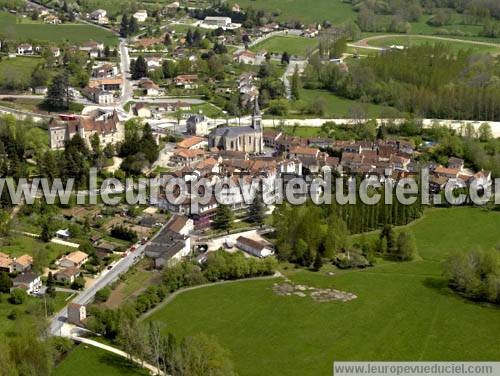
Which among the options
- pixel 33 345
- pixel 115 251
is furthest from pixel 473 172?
pixel 33 345

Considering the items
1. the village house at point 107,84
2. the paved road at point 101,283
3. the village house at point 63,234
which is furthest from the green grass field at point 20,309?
the village house at point 107,84

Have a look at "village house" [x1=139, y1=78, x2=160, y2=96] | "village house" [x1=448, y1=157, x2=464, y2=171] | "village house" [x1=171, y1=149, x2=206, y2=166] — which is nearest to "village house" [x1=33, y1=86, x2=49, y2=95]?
"village house" [x1=139, y1=78, x2=160, y2=96]

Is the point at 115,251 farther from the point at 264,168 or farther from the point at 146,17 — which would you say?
the point at 146,17

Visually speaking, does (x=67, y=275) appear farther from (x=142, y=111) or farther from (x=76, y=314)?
(x=142, y=111)

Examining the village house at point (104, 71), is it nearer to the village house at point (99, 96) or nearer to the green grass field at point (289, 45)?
the village house at point (99, 96)

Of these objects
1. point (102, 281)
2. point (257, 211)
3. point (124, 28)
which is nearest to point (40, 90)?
point (124, 28)
